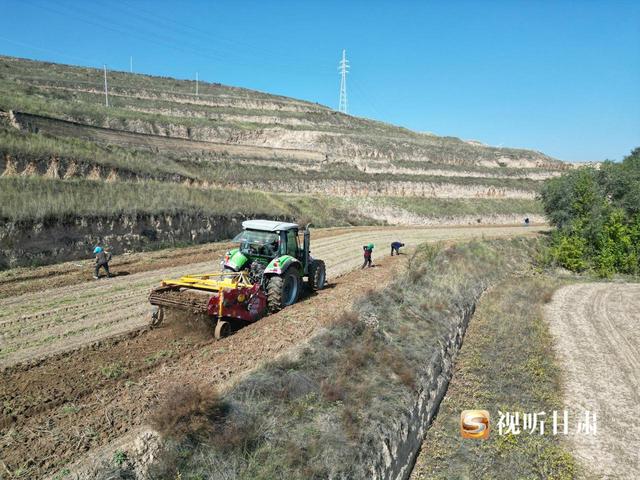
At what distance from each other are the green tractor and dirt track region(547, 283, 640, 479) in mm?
7577

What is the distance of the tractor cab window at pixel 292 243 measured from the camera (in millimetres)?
12484

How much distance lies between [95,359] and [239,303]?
3.06 meters

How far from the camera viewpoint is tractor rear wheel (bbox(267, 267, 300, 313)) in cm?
1142

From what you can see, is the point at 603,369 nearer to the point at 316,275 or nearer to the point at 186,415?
the point at 316,275

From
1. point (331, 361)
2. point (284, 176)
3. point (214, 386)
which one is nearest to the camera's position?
point (214, 386)

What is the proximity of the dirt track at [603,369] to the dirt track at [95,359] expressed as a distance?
258 inches

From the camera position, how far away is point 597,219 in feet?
108

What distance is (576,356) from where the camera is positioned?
15031 millimetres

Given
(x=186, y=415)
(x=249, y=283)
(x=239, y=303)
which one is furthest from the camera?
(x=249, y=283)

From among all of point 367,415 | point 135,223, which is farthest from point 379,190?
point 367,415

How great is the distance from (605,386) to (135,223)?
1945 cm

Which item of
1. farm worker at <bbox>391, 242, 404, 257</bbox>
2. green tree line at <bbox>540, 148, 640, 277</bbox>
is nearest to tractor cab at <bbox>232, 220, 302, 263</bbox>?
farm worker at <bbox>391, 242, 404, 257</bbox>

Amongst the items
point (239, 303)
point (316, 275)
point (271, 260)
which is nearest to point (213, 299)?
point (239, 303)

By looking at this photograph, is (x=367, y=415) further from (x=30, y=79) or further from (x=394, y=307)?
(x=30, y=79)
